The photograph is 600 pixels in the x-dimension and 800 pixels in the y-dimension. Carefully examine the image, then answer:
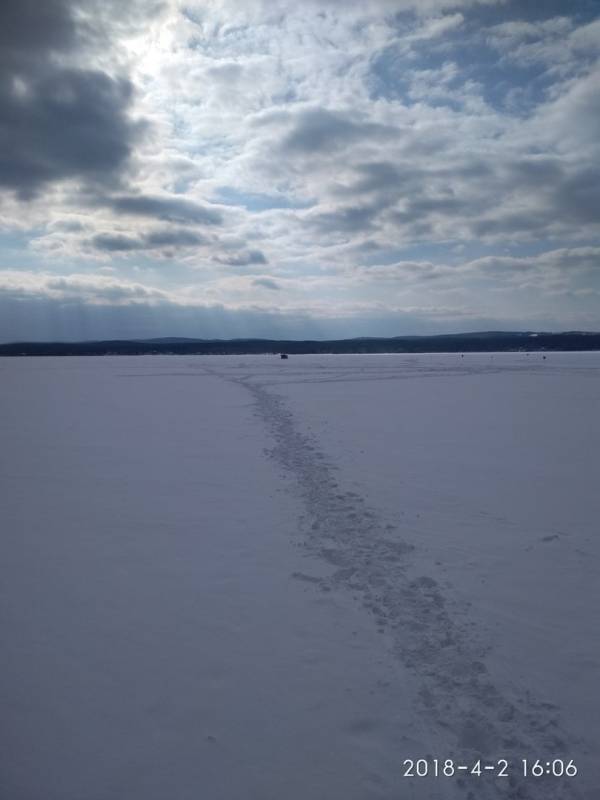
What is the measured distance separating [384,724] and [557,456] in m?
10.1

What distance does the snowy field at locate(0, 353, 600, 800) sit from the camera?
3.44 m

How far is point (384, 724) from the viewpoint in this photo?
3.74 m

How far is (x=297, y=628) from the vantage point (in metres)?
5.00

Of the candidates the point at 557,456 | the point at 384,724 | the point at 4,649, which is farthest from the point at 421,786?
the point at 557,456

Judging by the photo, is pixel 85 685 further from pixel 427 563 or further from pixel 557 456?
pixel 557 456
